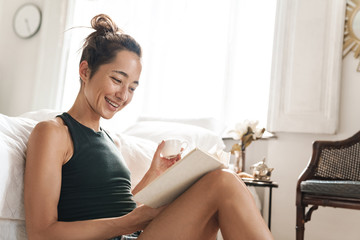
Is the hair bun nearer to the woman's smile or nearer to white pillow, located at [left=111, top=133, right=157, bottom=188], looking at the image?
the woman's smile

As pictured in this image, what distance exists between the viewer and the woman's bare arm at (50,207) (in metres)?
1.02

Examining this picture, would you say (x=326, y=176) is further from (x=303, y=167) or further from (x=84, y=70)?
(x=84, y=70)

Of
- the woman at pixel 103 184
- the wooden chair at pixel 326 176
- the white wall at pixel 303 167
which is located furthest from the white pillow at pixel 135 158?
the white wall at pixel 303 167

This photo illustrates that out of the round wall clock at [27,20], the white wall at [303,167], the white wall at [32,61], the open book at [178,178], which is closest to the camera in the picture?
the open book at [178,178]

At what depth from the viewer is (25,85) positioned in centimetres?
472

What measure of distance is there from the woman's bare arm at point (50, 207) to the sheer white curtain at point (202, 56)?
2.45m

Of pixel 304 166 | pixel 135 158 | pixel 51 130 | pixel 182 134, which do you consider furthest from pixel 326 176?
pixel 51 130

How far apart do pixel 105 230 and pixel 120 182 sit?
0.21 metres

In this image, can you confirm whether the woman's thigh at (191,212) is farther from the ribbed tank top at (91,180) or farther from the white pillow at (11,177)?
the white pillow at (11,177)

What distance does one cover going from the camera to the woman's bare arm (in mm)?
1024

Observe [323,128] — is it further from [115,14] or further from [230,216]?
[115,14]

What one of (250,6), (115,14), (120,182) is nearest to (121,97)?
(120,182)

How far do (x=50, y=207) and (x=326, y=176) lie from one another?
6.37 feet

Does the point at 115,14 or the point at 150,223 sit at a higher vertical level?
the point at 115,14
